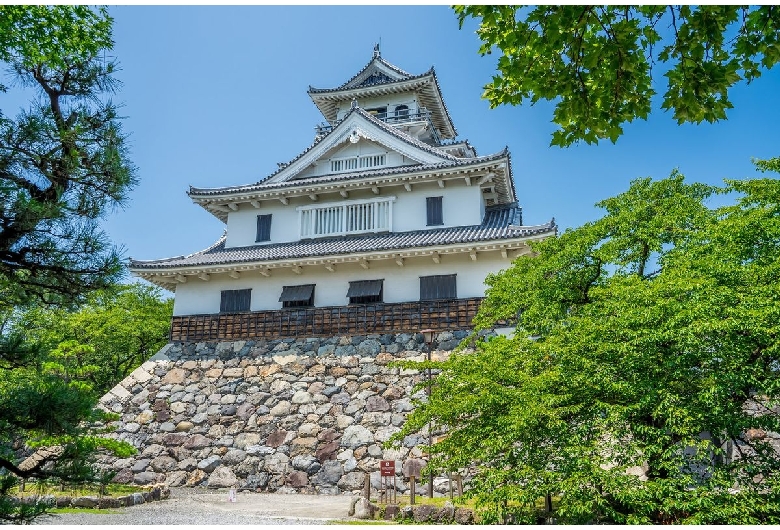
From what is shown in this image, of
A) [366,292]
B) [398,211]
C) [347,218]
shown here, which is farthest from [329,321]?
[398,211]

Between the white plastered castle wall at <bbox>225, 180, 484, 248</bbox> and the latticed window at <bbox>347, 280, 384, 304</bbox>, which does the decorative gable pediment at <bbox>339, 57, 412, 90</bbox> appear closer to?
the white plastered castle wall at <bbox>225, 180, 484, 248</bbox>

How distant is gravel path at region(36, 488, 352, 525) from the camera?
9.81 metres

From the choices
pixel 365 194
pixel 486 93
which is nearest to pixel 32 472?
pixel 486 93

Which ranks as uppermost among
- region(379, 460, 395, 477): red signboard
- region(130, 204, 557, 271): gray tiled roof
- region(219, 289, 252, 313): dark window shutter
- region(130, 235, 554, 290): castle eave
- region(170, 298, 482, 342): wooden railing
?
region(130, 204, 557, 271): gray tiled roof

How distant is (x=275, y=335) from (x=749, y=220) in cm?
1416

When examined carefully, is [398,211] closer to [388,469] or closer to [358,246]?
[358,246]

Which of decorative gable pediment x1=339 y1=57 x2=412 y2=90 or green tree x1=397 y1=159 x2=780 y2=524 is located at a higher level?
decorative gable pediment x1=339 y1=57 x2=412 y2=90

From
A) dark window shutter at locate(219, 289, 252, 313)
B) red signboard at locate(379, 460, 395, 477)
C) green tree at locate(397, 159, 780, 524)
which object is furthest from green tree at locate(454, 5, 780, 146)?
dark window shutter at locate(219, 289, 252, 313)

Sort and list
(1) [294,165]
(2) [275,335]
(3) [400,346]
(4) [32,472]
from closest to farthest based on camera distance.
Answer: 1. (4) [32,472]
2. (3) [400,346]
3. (2) [275,335]
4. (1) [294,165]

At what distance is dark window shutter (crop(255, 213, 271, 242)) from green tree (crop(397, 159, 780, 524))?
12934 mm

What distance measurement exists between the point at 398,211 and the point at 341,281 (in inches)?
133

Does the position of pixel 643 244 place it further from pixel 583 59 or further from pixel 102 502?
pixel 102 502

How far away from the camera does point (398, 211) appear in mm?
19844

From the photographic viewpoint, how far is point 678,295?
793cm
